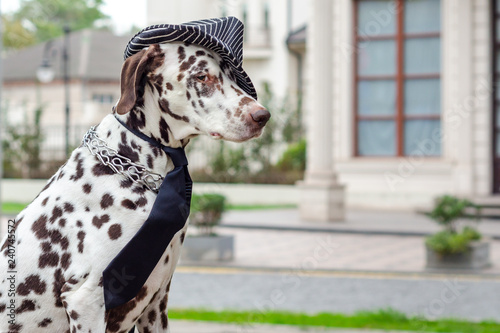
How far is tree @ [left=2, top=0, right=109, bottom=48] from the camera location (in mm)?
42938

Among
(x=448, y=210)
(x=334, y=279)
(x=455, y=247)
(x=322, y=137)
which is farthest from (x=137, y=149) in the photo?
(x=322, y=137)

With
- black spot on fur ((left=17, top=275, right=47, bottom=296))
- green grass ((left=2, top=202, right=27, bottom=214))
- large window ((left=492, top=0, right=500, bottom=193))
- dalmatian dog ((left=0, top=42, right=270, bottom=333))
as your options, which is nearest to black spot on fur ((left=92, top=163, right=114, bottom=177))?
dalmatian dog ((left=0, top=42, right=270, bottom=333))

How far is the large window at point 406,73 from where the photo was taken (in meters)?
17.3

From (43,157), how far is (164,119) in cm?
2207

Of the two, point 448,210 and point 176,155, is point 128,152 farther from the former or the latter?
point 448,210

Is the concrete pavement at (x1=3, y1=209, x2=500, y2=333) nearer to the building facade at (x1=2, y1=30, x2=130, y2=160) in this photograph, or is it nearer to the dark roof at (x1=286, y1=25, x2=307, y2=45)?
the dark roof at (x1=286, y1=25, x2=307, y2=45)

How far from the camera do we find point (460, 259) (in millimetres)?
9516

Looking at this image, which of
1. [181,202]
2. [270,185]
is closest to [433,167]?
[270,185]

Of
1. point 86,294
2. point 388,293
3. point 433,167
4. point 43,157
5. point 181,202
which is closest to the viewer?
point 86,294

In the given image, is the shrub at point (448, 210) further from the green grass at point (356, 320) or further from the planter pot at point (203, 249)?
the green grass at point (356, 320)

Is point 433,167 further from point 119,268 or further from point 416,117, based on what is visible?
point 119,268

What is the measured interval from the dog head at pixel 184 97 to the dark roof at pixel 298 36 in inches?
1069

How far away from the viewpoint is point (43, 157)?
23641 mm

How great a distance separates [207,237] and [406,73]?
8808mm
